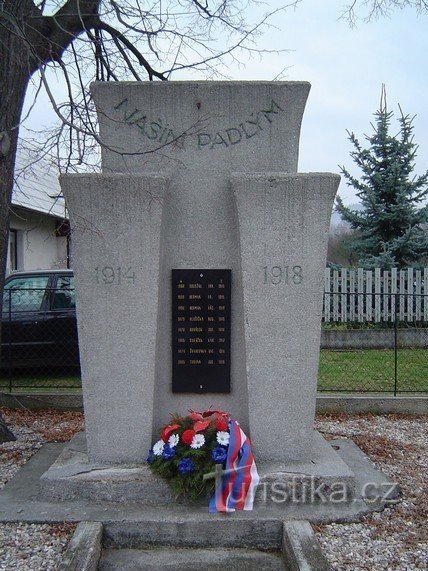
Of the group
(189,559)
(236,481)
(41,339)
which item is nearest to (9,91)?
(236,481)

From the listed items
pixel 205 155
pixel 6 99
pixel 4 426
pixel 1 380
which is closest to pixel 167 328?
pixel 205 155

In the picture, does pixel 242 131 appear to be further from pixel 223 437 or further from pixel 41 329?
pixel 41 329

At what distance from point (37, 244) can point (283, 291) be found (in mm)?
12434

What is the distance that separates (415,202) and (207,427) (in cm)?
1218

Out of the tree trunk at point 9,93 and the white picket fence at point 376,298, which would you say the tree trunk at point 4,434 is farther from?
the white picket fence at point 376,298

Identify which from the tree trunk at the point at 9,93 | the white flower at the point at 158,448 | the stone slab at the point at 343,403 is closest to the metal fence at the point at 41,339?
the stone slab at the point at 343,403

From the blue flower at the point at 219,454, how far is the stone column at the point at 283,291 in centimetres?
47

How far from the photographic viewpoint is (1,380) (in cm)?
909

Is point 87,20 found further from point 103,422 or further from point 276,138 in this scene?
point 103,422

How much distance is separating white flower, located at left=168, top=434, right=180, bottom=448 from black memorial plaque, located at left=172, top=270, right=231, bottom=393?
20.2 inches

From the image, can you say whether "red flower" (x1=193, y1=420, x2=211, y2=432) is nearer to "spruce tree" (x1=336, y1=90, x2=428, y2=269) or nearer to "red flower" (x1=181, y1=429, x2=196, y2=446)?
"red flower" (x1=181, y1=429, x2=196, y2=446)

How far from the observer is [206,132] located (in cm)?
470

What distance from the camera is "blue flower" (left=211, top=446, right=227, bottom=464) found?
4172 millimetres

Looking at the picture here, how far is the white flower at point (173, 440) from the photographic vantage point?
4320 mm
